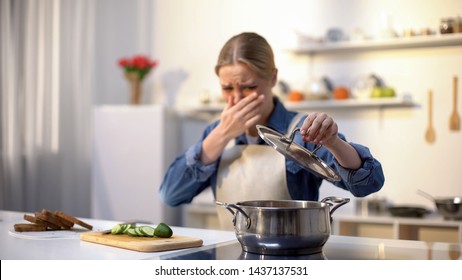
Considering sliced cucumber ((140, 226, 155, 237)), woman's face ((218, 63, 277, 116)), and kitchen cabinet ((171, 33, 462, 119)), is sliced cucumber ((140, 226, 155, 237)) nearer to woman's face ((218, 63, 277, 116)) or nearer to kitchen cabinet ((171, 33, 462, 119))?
woman's face ((218, 63, 277, 116))

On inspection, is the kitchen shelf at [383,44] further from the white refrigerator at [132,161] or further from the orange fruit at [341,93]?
the white refrigerator at [132,161]

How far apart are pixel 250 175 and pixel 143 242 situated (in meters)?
0.71

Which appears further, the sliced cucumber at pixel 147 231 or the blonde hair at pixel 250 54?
the blonde hair at pixel 250 54

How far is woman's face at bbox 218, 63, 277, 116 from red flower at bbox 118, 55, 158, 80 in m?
2.15

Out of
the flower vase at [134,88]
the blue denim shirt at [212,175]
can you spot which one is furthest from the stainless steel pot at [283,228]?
the flower vase at [134,88]

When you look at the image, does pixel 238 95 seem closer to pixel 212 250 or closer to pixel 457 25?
pixel 212 250

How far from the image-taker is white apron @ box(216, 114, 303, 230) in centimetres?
191

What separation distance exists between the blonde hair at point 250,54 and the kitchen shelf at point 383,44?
1.72 metres

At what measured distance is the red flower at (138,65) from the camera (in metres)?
3.97

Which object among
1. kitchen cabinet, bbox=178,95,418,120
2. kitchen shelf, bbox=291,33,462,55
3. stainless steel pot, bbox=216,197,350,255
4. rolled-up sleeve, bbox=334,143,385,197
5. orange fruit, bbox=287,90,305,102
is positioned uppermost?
kitchen shelf, bbox=291,33,462,55

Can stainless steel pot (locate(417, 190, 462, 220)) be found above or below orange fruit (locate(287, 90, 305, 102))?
below

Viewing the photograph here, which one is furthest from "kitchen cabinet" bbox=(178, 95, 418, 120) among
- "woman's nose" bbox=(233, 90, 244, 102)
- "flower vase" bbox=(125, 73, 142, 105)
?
"woman's nose" bbox=(233, 90, 244, 102)

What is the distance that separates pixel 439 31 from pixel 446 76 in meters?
0.25
